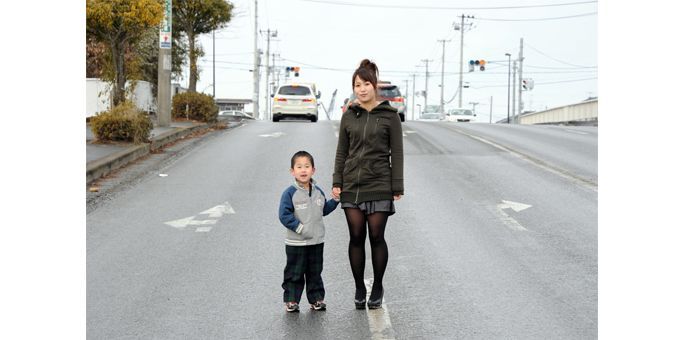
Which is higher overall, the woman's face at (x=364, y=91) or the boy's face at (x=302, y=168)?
the woman's face at (x=364, y=91)

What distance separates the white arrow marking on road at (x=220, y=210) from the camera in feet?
37.4

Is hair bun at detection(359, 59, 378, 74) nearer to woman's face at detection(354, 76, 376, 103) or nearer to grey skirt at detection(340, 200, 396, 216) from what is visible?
woman's face at detection(354, 76, 376, 103)

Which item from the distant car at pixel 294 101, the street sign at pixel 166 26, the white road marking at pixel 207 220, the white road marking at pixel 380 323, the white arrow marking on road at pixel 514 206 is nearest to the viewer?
the white road marking at pixel 380 323

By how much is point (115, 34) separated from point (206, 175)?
7947 millimetres

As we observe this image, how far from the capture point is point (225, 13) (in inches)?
1537

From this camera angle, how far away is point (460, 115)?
6056 cm

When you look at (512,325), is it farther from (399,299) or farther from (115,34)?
(115,34)

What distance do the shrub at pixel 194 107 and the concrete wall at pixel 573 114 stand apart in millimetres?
21450

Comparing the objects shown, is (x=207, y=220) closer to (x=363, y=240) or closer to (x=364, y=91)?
(x=363, y=240)

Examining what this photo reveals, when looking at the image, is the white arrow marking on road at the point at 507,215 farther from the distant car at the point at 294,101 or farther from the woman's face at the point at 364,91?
the distant car at the point at 294,101

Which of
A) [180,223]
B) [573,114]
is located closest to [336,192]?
[180,223]

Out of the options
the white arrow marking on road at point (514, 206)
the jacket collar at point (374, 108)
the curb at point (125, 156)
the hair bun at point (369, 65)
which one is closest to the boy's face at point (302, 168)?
the jacket collar at point (374, 108)

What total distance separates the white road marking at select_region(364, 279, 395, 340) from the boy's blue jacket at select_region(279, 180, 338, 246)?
2.28ft

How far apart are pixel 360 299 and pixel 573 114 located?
48.2 m
